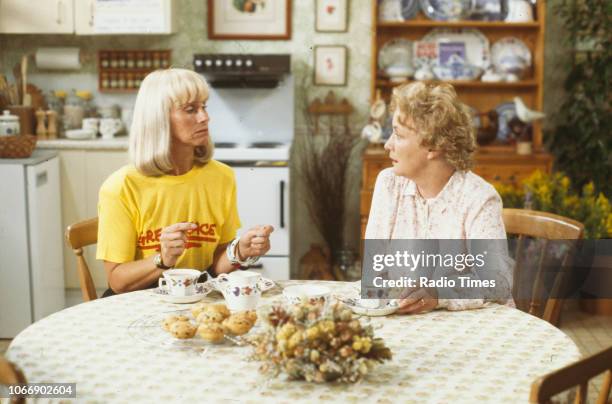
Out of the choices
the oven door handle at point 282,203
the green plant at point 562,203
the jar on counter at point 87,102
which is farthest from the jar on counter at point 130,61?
the green plant at point 562,203

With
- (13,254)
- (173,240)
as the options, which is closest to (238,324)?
(173,240)

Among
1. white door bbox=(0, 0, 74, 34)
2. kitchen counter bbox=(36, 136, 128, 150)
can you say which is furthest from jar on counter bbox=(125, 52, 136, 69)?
kitchen counter bbox=(36, 136, 128, 150)

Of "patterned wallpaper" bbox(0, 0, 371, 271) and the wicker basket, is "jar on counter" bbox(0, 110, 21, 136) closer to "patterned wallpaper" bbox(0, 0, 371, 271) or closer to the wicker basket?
the wicker basket

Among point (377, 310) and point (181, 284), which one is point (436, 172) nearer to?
point (377, 310)

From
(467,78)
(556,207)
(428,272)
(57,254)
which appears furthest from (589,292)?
(57,254)

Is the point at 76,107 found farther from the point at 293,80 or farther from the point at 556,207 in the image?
the point at 556,207

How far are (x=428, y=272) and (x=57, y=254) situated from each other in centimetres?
255

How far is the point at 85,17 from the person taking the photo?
15.3 feet

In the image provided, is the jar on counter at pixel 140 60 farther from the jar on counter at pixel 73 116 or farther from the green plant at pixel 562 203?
the green plant at pixel 562 203

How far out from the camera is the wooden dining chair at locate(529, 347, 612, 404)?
1290 millimetres

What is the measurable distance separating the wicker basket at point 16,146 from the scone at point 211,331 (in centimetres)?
248

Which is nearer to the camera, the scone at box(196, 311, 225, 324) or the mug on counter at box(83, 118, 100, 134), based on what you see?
the scone at box(196, 311, 225, 324)

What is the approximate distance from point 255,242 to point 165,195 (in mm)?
352

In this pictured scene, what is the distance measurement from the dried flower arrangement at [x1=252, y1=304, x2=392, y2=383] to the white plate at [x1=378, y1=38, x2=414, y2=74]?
3.66 m
